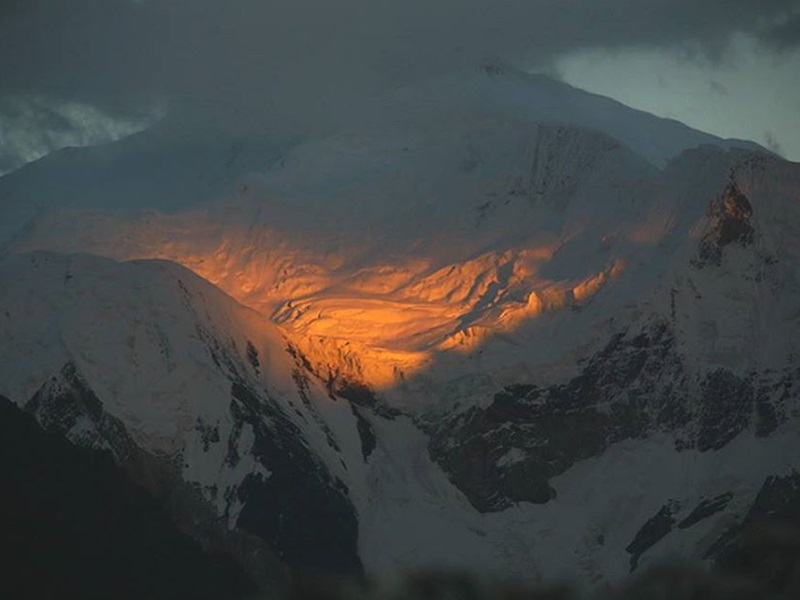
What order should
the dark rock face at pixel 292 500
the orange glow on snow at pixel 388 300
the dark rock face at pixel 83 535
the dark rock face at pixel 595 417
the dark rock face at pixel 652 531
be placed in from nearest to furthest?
the dark rock face at pixel 83 535, the dark rock face at pixel 652 531, the dark rock face at pixel 292 500, the dark rock face at pixel 595 417, the orange glow on snow at pixel 388 300

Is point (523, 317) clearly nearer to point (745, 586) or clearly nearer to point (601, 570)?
point (601, 570)

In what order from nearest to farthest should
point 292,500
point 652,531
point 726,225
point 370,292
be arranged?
1. point 652,531
2. point 292,500
3. point 726,225
4. point 370,292

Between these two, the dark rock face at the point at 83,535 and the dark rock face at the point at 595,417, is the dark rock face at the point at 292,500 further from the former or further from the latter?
the dark rock face at the point at 83,535

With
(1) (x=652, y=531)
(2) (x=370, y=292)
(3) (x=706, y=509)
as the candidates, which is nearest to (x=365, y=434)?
(1) (x=652, y=531)

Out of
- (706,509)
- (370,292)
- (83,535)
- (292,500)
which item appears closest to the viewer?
(83,535)

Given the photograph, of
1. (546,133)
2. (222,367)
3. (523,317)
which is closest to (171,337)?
(222,367)

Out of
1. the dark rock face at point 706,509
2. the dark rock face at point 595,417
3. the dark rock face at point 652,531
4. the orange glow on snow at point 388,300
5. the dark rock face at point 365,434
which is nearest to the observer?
the dark rock face at point 652,531

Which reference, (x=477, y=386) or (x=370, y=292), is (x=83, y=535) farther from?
(x=370, y=292)

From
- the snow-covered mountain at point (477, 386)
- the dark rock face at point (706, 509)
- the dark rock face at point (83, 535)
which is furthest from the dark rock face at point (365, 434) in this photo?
the dark rock face at point (83, 535)
